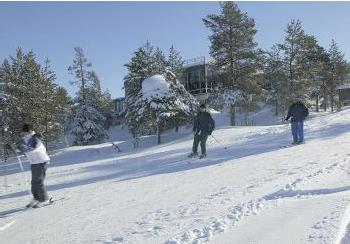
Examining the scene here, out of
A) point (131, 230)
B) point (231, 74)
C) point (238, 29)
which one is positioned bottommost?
point (131, 230)

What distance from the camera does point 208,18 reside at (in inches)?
1740

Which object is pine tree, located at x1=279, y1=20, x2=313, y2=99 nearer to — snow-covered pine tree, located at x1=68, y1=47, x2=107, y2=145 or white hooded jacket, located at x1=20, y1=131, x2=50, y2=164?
snow-covered pine tree, located at x1=68, y1=47, x2=107, y2=145

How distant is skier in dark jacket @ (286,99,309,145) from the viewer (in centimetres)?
1752

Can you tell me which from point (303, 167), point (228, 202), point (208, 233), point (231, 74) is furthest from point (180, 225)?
point (231, 74)

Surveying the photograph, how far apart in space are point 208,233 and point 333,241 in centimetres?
156

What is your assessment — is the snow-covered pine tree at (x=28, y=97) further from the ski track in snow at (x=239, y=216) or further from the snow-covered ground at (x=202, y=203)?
the ski track in snow at (x=239, y=216)

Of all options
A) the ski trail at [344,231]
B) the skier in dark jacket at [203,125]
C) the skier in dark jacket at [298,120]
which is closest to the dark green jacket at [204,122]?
the skier in dark jacket at [203,125]

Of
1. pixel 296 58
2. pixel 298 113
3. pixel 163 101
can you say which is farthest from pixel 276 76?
pixel 298 113

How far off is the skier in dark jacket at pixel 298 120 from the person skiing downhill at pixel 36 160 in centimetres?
990

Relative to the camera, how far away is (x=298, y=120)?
17.6 m

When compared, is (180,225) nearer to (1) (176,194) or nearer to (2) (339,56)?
(1) (176,194)

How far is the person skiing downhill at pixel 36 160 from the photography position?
10180 millimetres

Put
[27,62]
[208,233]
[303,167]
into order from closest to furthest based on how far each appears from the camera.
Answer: [208,233]
[303,167]
[27,62]

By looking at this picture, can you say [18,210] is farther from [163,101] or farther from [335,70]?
[335,70]
